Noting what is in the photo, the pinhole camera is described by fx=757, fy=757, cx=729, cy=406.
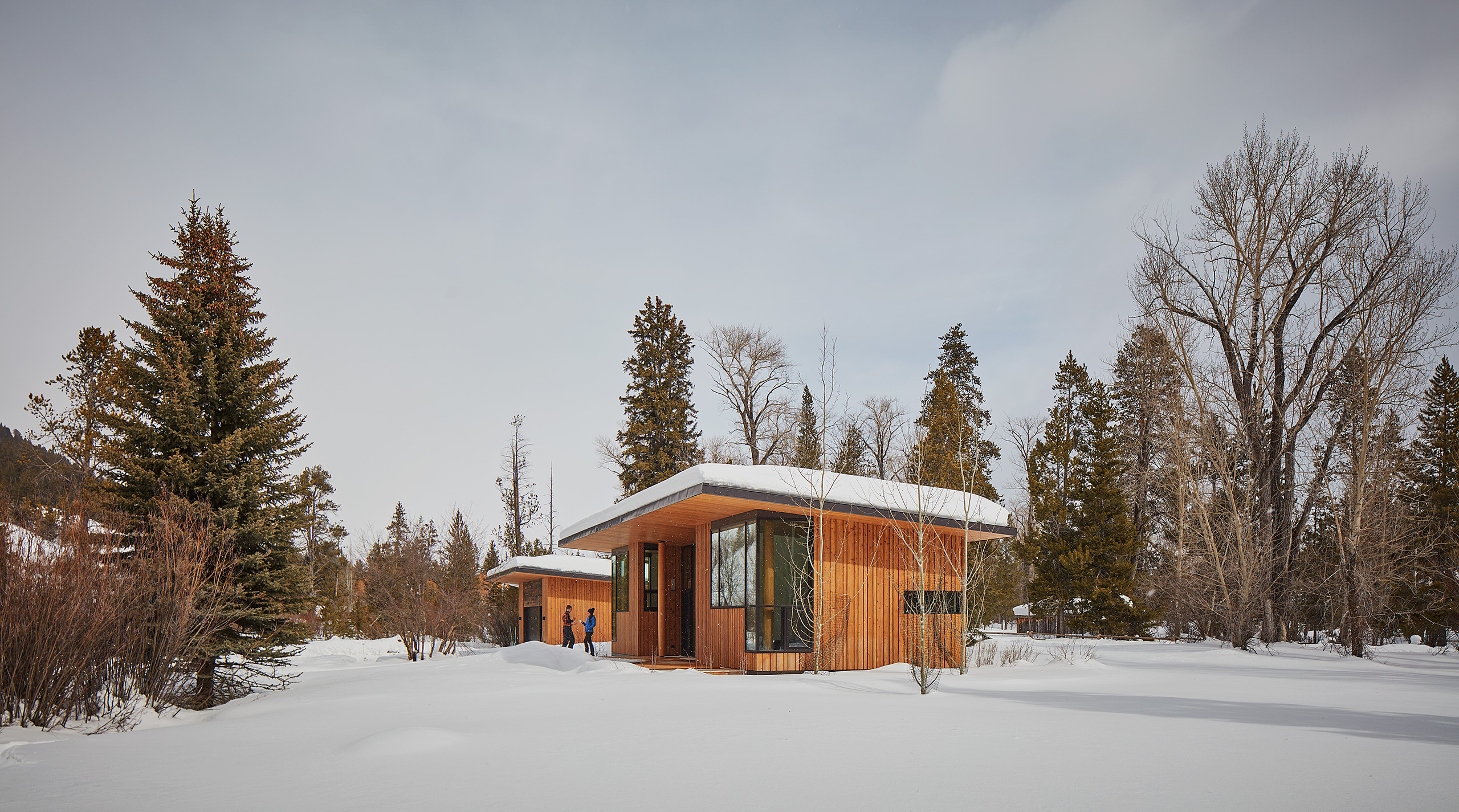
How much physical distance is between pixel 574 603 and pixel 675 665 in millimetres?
12285

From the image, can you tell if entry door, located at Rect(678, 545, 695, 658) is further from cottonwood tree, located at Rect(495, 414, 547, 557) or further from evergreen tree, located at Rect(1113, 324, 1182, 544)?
cottonwood tree, located at Rect(495, 414, 547, 557)

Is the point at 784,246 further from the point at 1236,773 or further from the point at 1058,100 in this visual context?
the point at 1236,773

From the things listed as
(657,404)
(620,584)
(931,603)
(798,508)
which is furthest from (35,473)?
(931,603)

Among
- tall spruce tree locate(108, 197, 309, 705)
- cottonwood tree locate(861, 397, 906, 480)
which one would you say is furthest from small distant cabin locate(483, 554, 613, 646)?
cottonwood tree locate(861, 397, 906, 480)

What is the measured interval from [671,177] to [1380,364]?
58.0 feet

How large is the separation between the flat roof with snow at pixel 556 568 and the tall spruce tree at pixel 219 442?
13902mm

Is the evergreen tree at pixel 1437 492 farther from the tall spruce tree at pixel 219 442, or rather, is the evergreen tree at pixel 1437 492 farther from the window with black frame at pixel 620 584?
the tall spruce tree at pixel 219 442

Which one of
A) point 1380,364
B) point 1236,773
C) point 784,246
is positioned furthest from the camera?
point 784,246

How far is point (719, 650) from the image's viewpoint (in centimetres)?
1413

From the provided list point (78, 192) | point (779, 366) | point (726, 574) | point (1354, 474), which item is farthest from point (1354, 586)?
point (78, 192)

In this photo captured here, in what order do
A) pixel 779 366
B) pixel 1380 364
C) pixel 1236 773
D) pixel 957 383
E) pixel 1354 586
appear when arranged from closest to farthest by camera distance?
pixel 1236 773 < pixel 1354 586 < pixel 1380 364 < pixel 779 366 < pixel 957 383

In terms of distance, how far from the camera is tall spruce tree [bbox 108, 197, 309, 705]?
10.1m

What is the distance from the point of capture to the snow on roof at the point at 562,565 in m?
25.2

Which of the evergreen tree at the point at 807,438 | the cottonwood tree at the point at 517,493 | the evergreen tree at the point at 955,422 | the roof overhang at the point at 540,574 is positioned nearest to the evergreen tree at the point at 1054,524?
the evergreen tree at the point at 955,422
